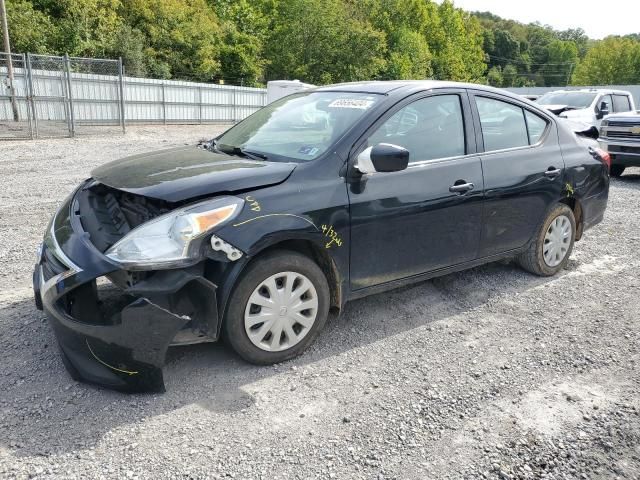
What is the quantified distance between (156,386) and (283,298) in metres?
0.86

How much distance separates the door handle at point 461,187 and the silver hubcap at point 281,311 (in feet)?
4.56

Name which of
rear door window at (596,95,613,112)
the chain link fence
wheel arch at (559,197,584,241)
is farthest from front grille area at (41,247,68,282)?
rear door window at (596,95,613,112)

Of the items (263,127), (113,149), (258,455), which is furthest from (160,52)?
(258,455)

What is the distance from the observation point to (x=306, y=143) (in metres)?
3.68

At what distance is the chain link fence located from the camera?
14.9m

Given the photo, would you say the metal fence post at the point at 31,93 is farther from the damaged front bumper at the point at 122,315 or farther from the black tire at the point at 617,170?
the black tire at the point at 617,170

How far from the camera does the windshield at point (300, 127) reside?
3631mm

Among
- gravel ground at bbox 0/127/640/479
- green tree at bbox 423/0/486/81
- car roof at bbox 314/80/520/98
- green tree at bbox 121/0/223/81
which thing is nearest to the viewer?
gravel ground at bbox 0/127/640/479

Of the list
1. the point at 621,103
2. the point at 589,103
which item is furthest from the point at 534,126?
the point at 621,103

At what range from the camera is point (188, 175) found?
3.18 meters

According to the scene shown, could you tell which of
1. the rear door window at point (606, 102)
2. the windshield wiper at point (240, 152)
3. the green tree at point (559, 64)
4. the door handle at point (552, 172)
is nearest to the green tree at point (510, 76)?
the green tree at point (559, 64)

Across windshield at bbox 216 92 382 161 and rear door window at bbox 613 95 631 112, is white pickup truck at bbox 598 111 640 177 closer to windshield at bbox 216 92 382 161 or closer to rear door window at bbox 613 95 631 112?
rear door window at bbox 613 95 631 112

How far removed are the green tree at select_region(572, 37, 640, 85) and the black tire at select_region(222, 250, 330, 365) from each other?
3425 inches

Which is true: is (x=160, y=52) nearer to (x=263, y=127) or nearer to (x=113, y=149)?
(x=113, y=149)
